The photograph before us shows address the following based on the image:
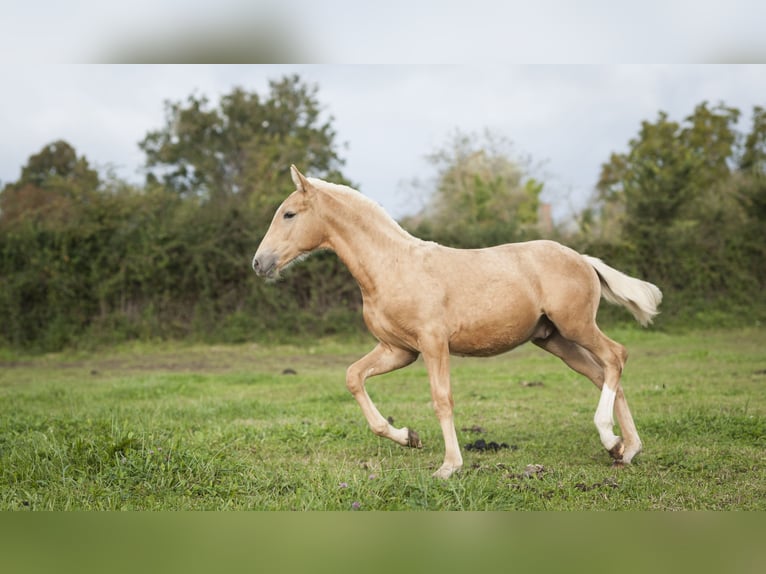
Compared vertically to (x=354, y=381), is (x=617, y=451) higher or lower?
lower

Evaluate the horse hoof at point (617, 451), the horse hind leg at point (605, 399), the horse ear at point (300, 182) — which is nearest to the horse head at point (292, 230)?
the horse ear at point (300, 182)

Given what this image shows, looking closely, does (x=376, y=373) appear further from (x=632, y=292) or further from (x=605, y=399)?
(x=632, y=292)

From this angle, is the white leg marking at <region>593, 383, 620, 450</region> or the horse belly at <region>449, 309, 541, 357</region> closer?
the white leg marking at <region>593, 383, 620, 450</region>

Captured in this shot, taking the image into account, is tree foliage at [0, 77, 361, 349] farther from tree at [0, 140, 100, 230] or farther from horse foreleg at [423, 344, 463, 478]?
horse foreleg at [423, 344, 463, 478]

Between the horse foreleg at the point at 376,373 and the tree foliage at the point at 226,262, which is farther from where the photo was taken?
the tree foliage at the point at 226,262

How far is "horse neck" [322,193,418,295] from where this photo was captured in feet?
17.1


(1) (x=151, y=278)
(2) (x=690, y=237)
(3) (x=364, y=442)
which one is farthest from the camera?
(2) (x=690, y=237)

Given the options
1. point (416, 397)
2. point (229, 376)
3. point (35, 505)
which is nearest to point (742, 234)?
point (416, 397)

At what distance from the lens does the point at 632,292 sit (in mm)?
5609

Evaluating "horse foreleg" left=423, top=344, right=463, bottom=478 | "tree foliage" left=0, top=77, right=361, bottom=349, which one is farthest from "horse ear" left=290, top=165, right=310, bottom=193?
"tree foliage" left=0, top=77, right=361, bottom=349

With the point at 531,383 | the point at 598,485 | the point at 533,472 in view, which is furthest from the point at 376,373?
the point at 531,383

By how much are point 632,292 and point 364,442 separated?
2.71 m

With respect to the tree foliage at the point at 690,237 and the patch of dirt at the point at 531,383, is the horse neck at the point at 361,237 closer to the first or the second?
the patch of dirt at the point at 531,383

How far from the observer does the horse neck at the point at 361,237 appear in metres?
5.21
